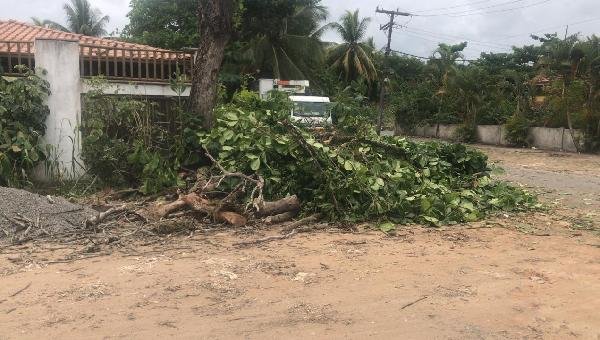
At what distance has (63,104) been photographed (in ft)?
30.1

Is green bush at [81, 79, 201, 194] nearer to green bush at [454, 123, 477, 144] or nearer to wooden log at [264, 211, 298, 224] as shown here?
wooden log at [264, 211, 298, 224]

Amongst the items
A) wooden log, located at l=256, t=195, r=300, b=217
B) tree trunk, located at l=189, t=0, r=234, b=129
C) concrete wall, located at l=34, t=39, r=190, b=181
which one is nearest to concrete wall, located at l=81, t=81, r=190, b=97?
concrete wall, located at l=34, t=39, r=190, b=181

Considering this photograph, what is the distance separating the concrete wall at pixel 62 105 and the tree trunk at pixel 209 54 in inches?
73.7

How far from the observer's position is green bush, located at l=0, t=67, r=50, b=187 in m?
8.36

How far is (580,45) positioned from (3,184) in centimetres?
2102

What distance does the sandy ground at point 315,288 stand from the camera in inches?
147

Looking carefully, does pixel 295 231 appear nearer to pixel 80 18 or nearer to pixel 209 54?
pixel 209 54

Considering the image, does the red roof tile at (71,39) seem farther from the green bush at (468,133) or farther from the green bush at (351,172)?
the green bush at (468,133)

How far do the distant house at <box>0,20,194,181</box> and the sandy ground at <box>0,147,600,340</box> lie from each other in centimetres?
399

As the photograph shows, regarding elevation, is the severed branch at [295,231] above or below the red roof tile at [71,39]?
below

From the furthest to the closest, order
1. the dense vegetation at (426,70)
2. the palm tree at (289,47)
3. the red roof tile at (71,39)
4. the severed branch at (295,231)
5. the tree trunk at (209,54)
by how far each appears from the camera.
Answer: the palm tree at (289,47) → the dense vegetation at (426,70) → the red roof tile at (71,39) → the tree trunk at (209,54) → the severed branch at (295,231)

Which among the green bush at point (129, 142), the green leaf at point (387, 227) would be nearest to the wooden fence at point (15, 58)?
the green bush at point (129, 142)

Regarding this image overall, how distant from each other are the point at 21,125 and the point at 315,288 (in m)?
6.31

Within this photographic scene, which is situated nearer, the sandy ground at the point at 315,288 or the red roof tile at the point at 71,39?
the sandy ground at the point at 315,288
